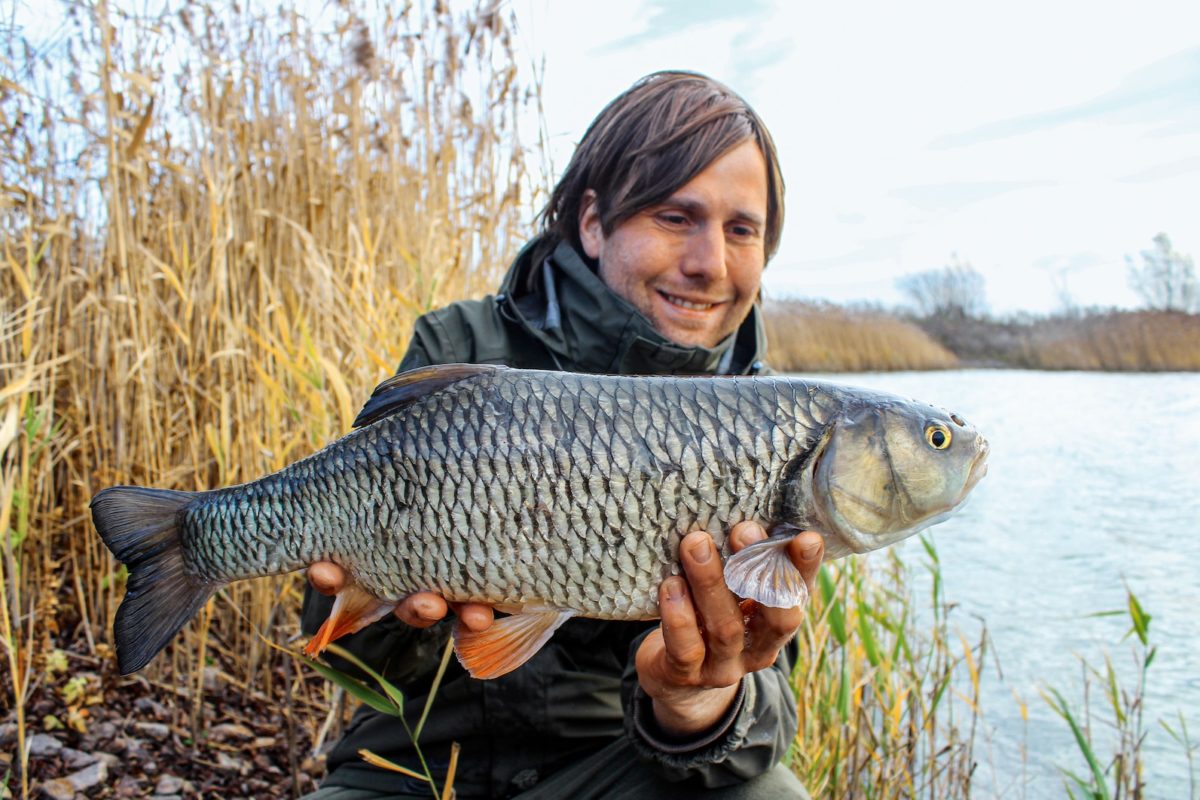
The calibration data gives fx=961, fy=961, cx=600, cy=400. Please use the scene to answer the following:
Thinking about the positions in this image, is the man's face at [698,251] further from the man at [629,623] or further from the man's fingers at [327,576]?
the man's fingers at [327,576]

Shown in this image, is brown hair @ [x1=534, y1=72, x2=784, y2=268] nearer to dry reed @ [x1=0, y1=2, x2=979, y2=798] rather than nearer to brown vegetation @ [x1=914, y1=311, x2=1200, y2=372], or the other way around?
dry reed @ [x1=0, y1=2, x2=979, y2=798]

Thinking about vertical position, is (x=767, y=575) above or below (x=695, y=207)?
below

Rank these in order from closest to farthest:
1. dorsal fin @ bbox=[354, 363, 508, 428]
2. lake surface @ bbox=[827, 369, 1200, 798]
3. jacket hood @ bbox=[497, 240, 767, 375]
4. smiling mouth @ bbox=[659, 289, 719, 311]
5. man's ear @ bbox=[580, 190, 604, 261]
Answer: dorsal fin @ bbox=[354, 363, 508, 428]
jacket hood @ bbox=[497, 240, 767, 375]
smiling mouth @ bbox=[659, 289, 719, 311]
man's ear @ bbox=[580, 190, 604, 261]
lake surface @ bbox=[827, 369, 1200, 798]

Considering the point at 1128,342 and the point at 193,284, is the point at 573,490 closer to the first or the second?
the point at 193,284

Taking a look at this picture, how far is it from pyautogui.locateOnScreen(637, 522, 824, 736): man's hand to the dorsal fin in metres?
0.37

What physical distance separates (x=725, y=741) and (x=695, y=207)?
985 millimetres

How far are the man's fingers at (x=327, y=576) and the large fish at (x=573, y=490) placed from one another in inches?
0.4

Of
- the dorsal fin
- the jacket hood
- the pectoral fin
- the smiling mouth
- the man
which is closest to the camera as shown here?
the pectoral fin

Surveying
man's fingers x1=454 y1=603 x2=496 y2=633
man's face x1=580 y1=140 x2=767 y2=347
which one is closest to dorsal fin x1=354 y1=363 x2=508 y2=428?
man's fingers x1=454 y1=603 x2=496 y2=633

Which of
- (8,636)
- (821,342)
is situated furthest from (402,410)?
(821,342)

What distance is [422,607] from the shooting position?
1.30 metres

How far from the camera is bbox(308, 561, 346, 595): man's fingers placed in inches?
50.9

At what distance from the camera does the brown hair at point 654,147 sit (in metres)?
1.87

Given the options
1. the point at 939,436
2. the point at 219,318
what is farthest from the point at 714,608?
the point at 219,318
